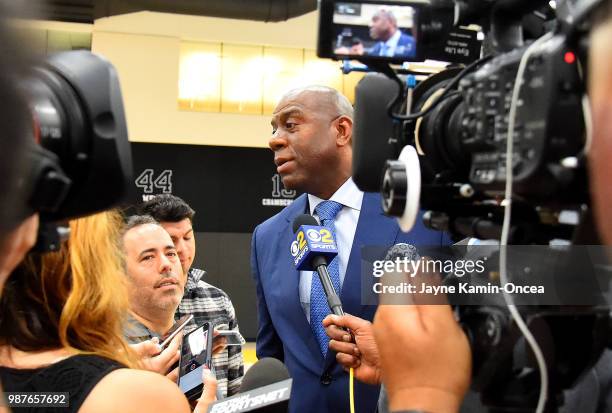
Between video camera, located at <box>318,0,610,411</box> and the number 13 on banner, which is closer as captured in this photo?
video camera, located at <box>318,0,610,411</box>

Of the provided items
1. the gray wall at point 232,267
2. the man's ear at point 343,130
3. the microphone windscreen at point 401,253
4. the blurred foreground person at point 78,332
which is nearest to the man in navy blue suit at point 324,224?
the man's ear at point 343,130

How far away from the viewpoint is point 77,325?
47.7 inches

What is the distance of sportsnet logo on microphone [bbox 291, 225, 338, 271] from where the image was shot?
174 cm

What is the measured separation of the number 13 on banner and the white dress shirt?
6317 millimetres

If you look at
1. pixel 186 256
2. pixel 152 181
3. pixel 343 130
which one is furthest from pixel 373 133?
pixel 152 181

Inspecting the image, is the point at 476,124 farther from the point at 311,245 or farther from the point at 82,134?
the point at 311,245

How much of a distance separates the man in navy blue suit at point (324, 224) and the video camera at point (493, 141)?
948 mm

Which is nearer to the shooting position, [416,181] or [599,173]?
[599,173]

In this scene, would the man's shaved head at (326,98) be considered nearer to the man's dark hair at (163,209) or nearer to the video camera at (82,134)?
the man's dark hair at (163,209)

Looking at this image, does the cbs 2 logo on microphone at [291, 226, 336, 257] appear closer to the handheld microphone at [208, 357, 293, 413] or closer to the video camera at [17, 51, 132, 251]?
the handheld microphone at [208, 357, 293, 413]

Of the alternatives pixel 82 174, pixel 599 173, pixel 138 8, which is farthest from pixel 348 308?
pixel 138 8

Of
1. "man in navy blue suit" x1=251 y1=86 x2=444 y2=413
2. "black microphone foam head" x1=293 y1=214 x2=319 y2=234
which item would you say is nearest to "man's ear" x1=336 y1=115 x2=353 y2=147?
"man in navy blue suit" x1=251 y1=86 x2=444 y2=413

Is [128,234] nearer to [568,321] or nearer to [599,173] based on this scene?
[568,321]

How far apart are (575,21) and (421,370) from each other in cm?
42
